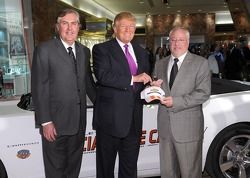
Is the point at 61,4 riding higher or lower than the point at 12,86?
higher

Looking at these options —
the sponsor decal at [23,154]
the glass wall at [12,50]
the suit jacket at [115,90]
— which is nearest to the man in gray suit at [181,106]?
the suit jacket at [115,90]

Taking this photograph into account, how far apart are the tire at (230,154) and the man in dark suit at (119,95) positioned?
0.98 meters

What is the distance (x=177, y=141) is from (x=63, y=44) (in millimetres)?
1157

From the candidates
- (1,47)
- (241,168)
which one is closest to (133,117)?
(241,168)

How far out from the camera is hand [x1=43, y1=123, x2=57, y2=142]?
2.87 m

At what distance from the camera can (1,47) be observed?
8.67m

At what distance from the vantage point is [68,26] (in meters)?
2.86

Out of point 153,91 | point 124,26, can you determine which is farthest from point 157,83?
point 124,26

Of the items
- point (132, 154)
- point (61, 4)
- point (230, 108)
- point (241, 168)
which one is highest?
point (61, 4)

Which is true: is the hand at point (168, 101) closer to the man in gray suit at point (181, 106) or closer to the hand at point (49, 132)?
the man in gray suit at point (181, 106)

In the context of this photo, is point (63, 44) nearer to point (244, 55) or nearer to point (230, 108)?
point (230, 108)

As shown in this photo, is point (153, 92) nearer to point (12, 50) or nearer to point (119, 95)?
point (119, 95)

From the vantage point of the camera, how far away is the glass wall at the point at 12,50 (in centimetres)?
871

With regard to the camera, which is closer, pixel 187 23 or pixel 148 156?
pixel 148 156
